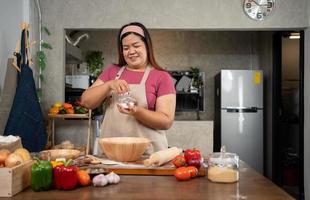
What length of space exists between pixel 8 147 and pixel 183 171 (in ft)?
2.13

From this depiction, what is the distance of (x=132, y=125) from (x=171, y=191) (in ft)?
2.44

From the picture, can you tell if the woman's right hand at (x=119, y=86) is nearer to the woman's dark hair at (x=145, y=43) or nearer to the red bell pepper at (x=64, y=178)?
the woman's dark hair at (x=145, y=43)

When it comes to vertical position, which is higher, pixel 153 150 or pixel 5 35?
pixel 5 35

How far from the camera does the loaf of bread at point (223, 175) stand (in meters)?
1.32

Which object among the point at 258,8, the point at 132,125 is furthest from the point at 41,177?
the point at 258,8

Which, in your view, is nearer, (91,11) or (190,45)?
(91,11)

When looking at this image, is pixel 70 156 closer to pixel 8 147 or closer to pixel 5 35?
pixel 8 147

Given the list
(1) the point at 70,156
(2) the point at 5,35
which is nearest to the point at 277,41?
(2) the point at 5,35

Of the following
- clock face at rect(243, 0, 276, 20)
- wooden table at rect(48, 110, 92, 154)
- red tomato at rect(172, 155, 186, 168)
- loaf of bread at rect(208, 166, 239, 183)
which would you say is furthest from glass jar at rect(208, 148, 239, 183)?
clock face at rect(243, 0, 276, 20)

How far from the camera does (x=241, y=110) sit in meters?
5.37

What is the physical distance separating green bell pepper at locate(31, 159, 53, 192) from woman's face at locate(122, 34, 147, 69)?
0.82 metres

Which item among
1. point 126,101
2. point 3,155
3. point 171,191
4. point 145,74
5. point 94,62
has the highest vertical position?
point 94,62

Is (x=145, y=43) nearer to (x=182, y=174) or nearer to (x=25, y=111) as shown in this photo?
(x=182, y=174)

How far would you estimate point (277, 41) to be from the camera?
5293 mm
